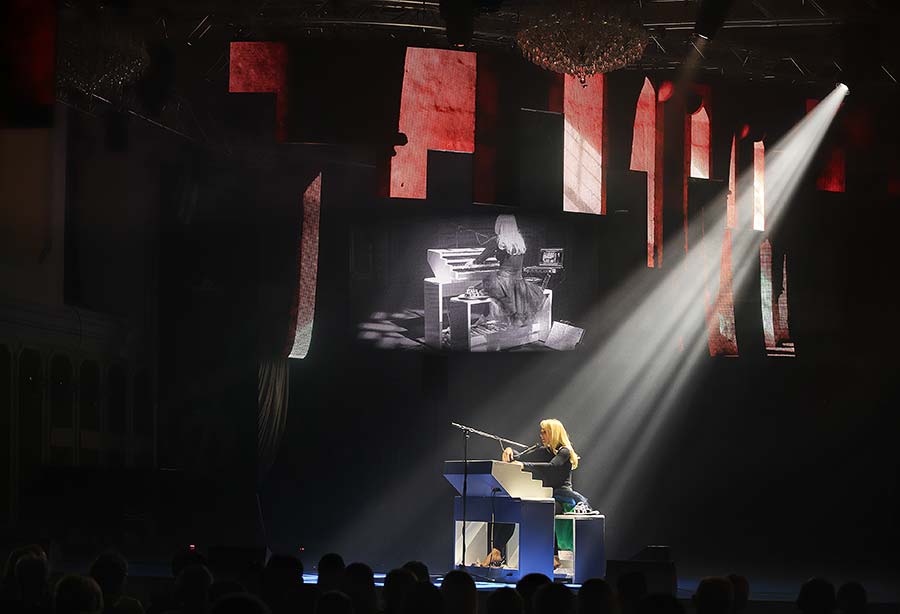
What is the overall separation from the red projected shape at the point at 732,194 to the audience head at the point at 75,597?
9.64 metres

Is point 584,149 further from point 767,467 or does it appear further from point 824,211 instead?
point 767,467

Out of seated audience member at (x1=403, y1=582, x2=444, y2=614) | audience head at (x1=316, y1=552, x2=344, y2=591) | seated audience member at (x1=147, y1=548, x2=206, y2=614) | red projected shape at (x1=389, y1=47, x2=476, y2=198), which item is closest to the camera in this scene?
seated audience member at (x1=403, y1=582, x2=444, y2=614)

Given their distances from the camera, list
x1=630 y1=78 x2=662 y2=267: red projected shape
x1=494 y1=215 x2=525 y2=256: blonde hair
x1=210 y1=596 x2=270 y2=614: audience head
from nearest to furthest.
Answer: x1=210 y1=596 x2=270 y2=614: audience head → x1=630 y1=78 x2=662 y2=267: red projected shape → x1=494 y1=215 x2=525 y2=256: blonde hair

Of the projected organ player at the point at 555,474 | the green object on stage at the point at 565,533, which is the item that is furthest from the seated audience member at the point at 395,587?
the green object on stage at the point at 565,533

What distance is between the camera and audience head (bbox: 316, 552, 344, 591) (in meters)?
4.73

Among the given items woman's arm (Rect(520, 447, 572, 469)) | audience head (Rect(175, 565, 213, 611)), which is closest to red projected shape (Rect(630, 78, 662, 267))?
woman's arm (Rect(520, 447, 572, 469))

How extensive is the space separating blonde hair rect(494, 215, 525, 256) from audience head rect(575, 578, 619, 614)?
8.51m

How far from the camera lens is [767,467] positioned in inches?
506

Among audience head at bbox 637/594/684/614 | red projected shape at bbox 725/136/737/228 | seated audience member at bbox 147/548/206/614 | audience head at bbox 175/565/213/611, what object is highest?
red projected shape at bbox 725/136/737/228

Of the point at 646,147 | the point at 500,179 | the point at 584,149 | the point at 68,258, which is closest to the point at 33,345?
the point at 68,258

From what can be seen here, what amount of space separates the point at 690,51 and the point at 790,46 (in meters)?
1.02

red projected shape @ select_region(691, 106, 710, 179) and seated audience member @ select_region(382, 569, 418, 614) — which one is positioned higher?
red projected shape @ select_region(691, 106, 710, 179)

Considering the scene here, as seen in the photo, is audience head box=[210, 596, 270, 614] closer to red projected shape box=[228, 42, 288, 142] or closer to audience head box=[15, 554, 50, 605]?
audience head box=[15, 554, 50, 605]

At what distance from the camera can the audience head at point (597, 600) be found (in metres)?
3.80
